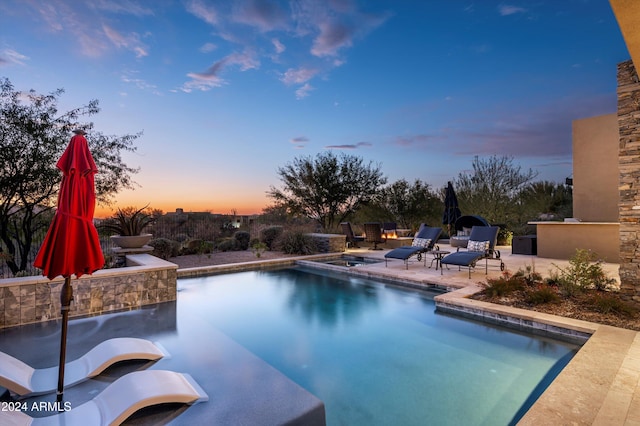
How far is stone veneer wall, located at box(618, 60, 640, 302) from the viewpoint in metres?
4.22

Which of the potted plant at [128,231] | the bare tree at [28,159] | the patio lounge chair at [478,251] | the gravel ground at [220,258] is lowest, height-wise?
the gravel ground at [220,258]

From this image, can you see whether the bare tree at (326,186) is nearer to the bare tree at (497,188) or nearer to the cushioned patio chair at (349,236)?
the cushioned patio chair at (349,236)

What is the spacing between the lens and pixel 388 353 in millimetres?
3896

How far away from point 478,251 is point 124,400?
283 inches

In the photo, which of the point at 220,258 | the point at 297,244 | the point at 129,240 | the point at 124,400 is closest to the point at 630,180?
the point at 124,400

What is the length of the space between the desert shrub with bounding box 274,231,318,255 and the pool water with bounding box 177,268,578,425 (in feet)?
14.1

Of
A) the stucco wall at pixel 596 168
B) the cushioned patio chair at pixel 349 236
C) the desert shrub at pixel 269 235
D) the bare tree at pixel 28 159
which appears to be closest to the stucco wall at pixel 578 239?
the stucco wall at pixel 596 168

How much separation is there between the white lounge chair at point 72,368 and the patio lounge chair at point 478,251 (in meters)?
5.65

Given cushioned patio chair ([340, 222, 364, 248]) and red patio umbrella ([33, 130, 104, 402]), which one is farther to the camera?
cushioned patio chair ([340, 222, 364, 248])

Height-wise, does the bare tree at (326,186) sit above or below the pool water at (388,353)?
above

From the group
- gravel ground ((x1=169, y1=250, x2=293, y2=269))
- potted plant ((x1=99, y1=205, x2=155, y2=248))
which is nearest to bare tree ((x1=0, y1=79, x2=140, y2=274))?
potted plant ((x1=99, y1=205, x2=155, y2=248))

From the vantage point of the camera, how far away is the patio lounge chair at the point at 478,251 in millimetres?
6738

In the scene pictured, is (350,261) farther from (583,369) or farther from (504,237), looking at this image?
(583,369)

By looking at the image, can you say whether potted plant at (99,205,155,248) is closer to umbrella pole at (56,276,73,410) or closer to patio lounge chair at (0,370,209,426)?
umbrella pole at (56,276,73,410)
